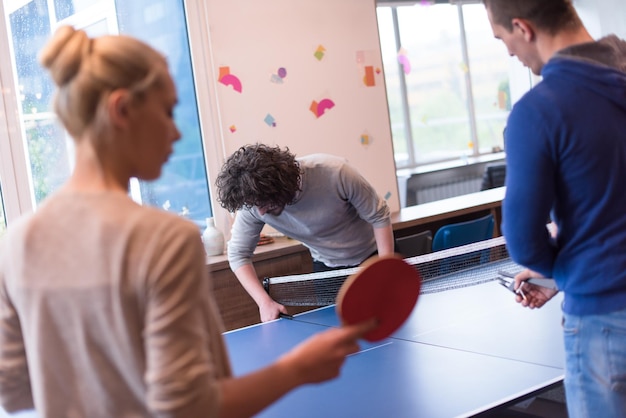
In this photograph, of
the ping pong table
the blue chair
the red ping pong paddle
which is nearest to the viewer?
the red ping pong paddle

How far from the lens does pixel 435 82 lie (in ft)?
28.1

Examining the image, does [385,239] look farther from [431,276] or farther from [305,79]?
[305,79]

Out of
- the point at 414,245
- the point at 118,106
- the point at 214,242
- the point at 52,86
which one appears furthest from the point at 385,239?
the point at 118,106

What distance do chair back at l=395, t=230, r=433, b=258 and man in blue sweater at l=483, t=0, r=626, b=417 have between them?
2.47 metres

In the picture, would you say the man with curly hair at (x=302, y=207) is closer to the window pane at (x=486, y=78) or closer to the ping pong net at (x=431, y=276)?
the ping pong net at (x=431, y=276)

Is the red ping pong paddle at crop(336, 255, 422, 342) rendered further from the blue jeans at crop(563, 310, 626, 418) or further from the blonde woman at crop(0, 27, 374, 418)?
the blue jeans at crop(563, 310, 626, 418)

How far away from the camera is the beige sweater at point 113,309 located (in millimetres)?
1033

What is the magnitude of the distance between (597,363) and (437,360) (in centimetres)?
102

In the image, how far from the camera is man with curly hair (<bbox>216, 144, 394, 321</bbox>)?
3.14 meters

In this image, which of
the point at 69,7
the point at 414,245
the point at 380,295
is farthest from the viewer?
the point at 69,7

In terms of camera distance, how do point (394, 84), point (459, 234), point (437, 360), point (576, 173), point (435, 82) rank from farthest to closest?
point (435, 82) → point (394, 84) → point (459, 234) → point (437, 360) → point (576, 173)

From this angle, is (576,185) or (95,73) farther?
(576,185)

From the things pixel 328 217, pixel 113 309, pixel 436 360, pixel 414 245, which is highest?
pixel 113 309

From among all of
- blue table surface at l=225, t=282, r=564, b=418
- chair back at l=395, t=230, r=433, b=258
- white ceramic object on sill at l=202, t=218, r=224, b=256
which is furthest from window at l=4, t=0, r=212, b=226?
blue table surface at l=225, t=282, r=564, b=418
